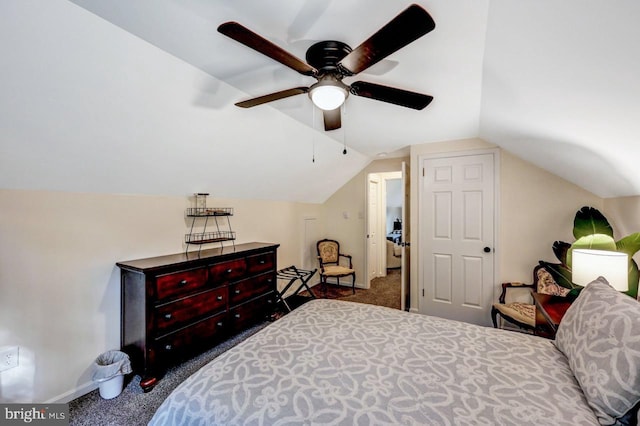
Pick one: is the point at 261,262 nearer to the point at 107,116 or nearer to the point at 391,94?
the point at 107,116

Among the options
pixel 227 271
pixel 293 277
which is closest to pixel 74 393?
pixel 227 271

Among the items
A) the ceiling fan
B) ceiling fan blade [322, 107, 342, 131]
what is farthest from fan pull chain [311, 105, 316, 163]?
the ceiling fan

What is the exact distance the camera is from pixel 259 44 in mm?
1226

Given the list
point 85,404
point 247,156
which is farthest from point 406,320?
point 85,404

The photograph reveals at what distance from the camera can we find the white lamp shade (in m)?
1.70

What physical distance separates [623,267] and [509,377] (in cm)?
121

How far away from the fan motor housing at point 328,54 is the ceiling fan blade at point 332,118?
→ 400mm

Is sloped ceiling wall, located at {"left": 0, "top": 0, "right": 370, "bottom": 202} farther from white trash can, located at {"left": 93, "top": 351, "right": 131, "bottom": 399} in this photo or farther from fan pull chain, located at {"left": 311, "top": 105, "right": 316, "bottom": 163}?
white trash can, located at {"left": 93, "top": 351, "right": 131, "bottom": 399}

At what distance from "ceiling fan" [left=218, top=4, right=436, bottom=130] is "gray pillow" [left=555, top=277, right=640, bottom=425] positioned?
1380mm

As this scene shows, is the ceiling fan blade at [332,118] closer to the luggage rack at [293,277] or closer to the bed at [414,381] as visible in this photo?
the bed at [414,381]

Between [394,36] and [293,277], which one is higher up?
[394,36]

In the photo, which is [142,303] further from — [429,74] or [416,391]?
[429,74]

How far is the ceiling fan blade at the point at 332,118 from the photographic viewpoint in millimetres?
1988

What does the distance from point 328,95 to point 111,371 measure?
245 centimetres
